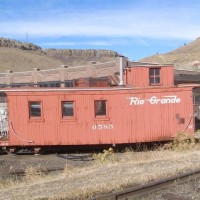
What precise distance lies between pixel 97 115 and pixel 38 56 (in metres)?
105

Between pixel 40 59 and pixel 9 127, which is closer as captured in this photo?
pixel 9 127

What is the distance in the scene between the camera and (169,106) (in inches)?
787

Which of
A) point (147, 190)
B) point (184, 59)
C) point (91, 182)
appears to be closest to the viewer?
point (147, 190)

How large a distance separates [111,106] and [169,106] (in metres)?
2.84

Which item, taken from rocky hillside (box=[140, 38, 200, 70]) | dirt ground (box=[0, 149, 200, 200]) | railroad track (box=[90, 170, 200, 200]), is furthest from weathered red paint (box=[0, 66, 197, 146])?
rocky hillside (box=[140, 38, 200, 70])

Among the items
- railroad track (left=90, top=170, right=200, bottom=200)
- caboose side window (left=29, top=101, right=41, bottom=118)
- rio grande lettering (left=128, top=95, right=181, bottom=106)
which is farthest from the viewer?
caboose side window (left=29, top=101, right=41, bottom=118)

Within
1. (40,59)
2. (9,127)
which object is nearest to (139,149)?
(9,127)

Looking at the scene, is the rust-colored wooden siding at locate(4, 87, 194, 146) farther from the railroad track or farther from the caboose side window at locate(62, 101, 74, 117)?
the railroad track

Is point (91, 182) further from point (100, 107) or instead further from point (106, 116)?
point (100, 107)

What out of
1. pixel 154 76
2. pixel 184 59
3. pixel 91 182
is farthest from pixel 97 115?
pixel 184 59

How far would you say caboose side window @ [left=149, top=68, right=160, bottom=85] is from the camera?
22.6m

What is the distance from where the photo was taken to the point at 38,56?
12319cm

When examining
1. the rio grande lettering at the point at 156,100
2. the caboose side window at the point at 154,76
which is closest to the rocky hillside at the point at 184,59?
the caboose side window at the point at 154,76

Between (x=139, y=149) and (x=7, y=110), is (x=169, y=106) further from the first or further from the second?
(x=7, y=110)
